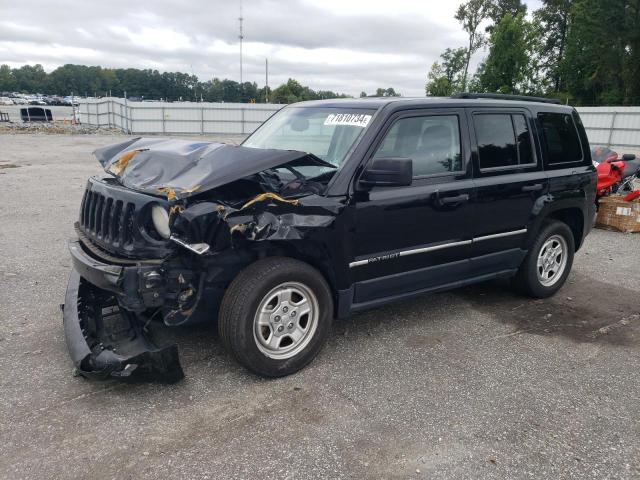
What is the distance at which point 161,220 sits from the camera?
10.7 feet

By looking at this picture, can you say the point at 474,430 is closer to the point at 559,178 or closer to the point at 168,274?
the point at 168,274

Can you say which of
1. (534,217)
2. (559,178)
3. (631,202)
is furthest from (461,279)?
(631,202)

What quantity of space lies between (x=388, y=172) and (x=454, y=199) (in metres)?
0.89

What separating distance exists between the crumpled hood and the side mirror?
0.32 meters

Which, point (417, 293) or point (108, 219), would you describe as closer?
point (108, 219)

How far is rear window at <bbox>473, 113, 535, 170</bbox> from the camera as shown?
4.46 meters

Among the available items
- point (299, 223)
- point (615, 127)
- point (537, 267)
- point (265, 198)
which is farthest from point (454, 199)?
point (615, 127)

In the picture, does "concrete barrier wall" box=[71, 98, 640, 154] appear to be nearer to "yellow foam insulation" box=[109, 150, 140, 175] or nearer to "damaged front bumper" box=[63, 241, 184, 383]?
"yellow foam insulation" box=[109, 150, 140, 175]

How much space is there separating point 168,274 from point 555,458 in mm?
2410

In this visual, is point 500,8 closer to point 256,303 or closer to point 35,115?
point 35,115

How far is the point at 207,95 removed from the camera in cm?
9700

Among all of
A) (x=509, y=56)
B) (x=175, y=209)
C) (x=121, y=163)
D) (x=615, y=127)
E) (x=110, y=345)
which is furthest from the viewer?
(x=509, y=56)

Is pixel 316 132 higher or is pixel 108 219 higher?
pixel 316 132

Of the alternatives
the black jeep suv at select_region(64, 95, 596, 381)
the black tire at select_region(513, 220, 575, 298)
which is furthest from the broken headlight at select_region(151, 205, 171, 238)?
the black tire at select_region(513, 220, 575, 298)
